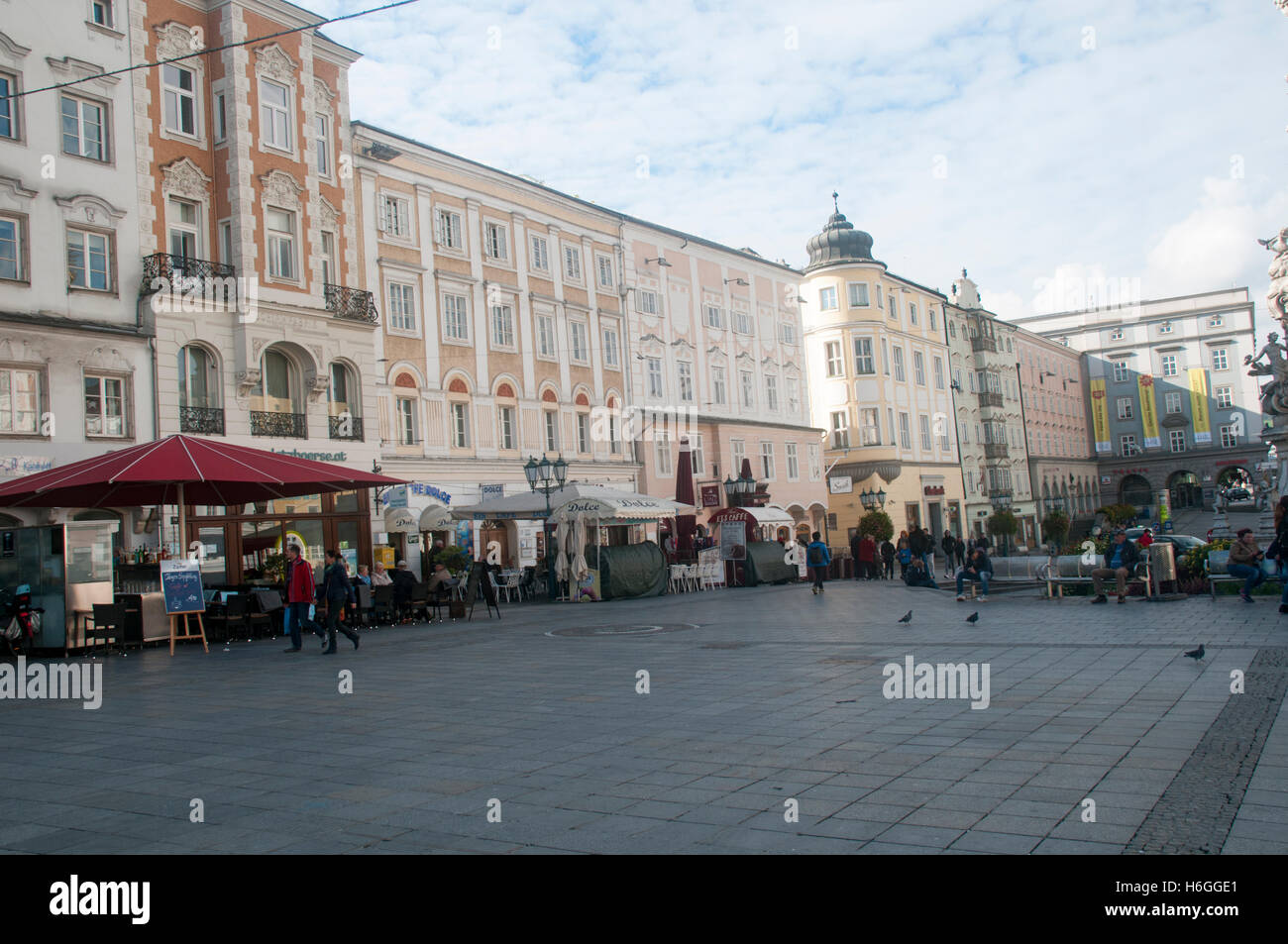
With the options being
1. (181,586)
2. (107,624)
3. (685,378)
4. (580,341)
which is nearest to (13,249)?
(181,586)

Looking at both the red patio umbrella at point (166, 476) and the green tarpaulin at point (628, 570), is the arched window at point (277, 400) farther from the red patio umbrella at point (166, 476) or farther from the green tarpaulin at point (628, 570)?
the green tarpaulin at point (628, 570)

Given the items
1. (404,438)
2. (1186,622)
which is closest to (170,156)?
(404,438)

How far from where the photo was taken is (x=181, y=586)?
17.8 meters

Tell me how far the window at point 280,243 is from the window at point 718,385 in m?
22.6

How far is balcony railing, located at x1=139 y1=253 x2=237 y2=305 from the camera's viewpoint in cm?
2425

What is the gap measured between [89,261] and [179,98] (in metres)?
5.31

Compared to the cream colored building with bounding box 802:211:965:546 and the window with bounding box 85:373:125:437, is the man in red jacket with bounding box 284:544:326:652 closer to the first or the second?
the window with bounding box 85:373:125:437

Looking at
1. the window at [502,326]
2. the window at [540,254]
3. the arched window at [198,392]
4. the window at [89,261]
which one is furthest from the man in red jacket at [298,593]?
the window at [540,254]

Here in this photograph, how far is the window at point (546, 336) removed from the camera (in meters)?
37.1

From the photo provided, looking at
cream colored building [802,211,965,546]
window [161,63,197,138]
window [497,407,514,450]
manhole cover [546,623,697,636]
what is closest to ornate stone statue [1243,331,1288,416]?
manhole cover [546,623,697,636]

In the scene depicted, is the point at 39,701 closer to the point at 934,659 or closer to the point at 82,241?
the point at 934,659

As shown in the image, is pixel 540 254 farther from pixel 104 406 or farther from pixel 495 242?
pixel 104 406

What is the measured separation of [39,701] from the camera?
12.0 metres
